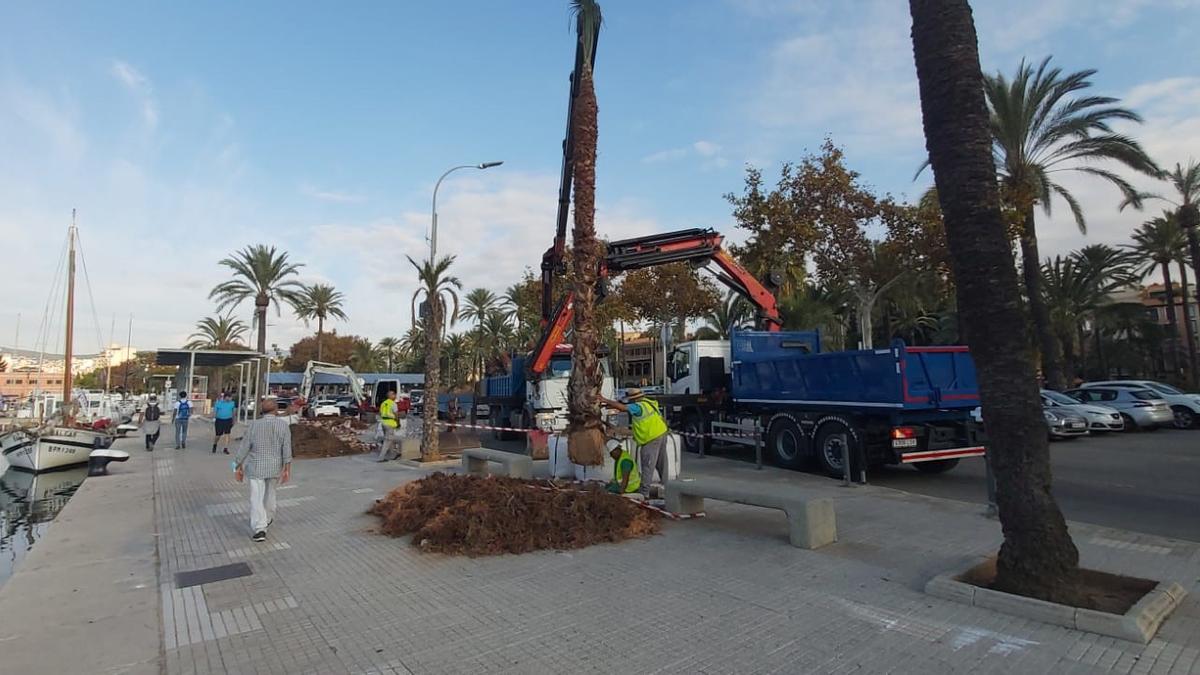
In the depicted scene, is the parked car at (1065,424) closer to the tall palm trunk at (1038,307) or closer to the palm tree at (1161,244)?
the tall palm trunk at (1038,307)

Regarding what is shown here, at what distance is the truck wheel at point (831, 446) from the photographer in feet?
39.4

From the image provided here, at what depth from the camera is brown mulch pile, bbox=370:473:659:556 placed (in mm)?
→ 6988

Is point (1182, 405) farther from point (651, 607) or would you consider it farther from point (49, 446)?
point (49, 446)

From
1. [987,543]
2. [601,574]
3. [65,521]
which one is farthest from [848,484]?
[65,521]

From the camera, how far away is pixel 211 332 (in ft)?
186

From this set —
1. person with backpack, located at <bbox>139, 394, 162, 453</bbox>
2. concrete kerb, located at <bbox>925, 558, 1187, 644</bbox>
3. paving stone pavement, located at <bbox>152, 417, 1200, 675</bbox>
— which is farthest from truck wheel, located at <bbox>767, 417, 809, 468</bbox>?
person with backpack, located at <bbox>139, 394, 162, 453</bbox>

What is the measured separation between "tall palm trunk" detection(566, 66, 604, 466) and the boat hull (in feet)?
50.9

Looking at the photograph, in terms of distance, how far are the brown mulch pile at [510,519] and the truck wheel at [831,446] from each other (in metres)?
5.17

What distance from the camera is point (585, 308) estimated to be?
365 inches

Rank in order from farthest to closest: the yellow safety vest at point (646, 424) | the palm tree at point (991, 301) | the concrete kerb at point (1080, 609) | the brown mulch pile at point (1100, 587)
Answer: the yellow safety vest at point (646, 424) → the palm tree at point (991, 301) → the brown mulch pile at point (1100, 587) → the concrete kerb at point (1080, 609)

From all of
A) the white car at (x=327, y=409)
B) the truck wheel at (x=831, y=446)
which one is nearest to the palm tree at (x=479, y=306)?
the white car at (x=327, y=409)

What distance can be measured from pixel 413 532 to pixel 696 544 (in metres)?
3.22

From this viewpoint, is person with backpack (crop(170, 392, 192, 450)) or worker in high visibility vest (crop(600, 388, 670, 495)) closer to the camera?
worker in high visibility vest (crop(600, 388, 670, 495))

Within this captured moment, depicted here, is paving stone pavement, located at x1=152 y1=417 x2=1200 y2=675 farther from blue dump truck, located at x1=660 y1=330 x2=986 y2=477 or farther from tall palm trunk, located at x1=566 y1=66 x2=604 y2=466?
blue dump truck, located at x1=660 y1=330 x2=986 y2=477
